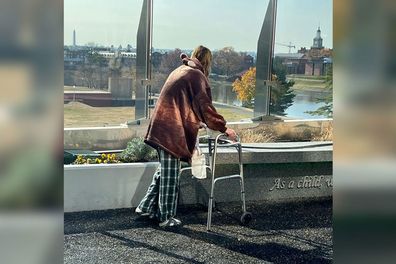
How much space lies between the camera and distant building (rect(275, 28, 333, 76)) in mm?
6781

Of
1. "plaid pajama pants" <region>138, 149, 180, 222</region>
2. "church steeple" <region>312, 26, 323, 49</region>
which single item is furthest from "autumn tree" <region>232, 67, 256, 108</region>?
"plaid pajama pants" <region>138, 149, 180, 222</region>

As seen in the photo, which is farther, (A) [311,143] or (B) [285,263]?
(A) [311,143]

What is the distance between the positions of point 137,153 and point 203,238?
1.49m

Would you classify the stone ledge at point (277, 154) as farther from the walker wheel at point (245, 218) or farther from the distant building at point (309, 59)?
the distant building at point (309, 59)

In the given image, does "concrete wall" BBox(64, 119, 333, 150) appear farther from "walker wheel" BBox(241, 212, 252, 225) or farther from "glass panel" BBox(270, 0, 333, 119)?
"walker wheel" BBox(241, 212, 252, 225)

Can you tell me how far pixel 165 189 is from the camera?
5.05 m

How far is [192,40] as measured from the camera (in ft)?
20.8

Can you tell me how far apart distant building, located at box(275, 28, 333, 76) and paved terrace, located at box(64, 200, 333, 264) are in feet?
6.19
